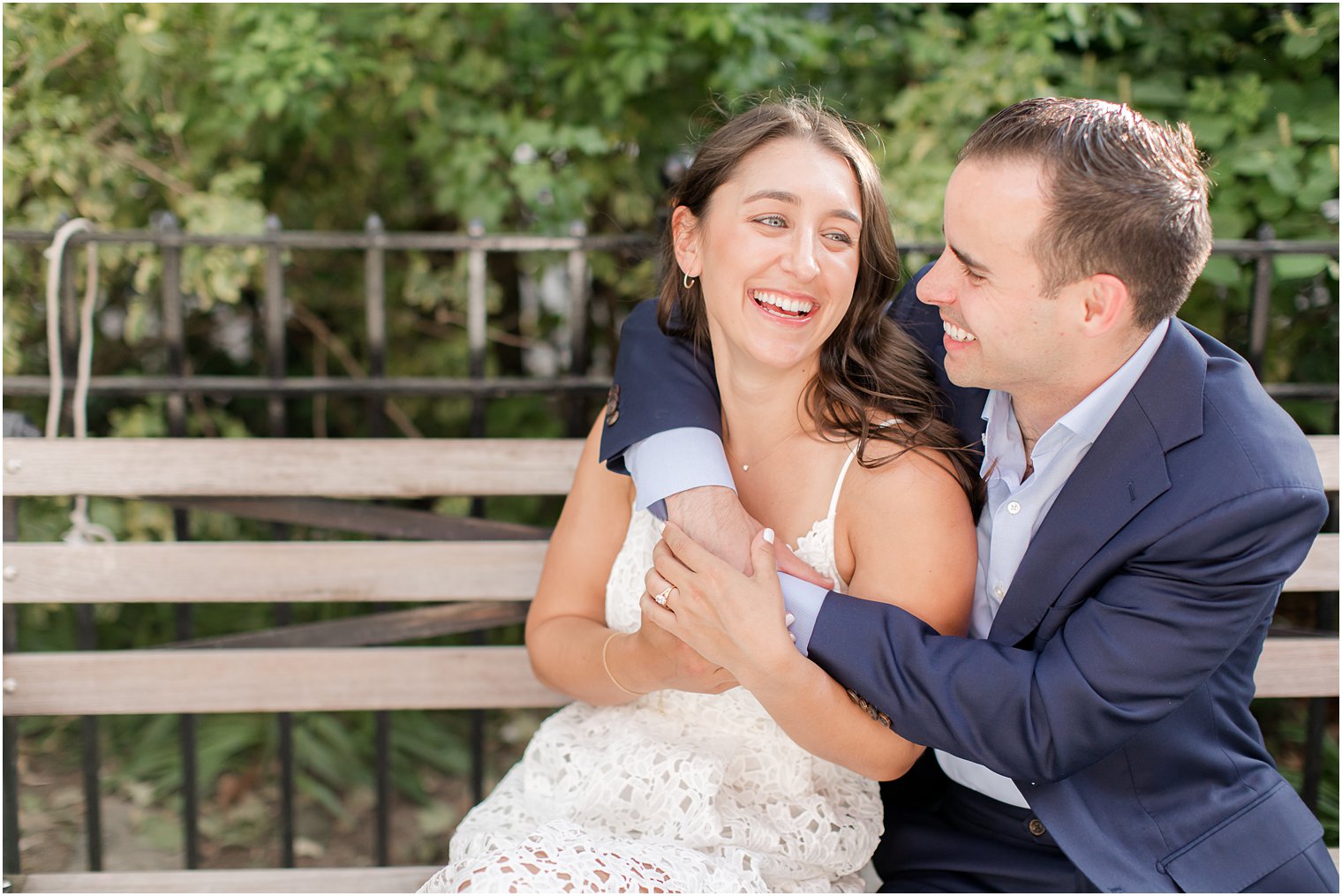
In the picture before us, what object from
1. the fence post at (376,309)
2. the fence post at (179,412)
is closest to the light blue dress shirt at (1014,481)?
the fence post at (376,309)

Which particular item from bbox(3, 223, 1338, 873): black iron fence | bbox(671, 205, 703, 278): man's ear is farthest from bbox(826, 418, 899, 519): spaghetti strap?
bbox(3, 223, 1338, 873): black iron fence

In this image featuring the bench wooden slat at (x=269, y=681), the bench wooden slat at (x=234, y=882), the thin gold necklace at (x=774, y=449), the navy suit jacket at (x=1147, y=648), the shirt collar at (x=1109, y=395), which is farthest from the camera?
the bench wooden slat at (x=269, y=681)

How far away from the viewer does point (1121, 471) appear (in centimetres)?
178

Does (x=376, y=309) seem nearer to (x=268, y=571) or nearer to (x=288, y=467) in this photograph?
(x=288, y=467)

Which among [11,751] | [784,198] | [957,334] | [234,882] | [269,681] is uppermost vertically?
[784,198]

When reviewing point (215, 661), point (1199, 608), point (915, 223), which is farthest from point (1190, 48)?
point (215, 661)

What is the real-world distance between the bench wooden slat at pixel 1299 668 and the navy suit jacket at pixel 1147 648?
2.95ft

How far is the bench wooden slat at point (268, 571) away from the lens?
266 cm

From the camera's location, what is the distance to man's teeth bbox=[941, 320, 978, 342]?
192 cm

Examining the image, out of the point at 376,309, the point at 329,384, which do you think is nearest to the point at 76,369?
the point at 329,384

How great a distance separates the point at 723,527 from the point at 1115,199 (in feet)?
2.77

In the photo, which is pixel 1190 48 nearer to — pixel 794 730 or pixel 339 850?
pixel 794 730

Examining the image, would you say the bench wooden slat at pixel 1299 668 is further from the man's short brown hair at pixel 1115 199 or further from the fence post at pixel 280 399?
the fence post at pixel 280 399

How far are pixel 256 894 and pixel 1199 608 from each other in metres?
2.16
